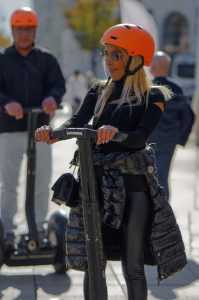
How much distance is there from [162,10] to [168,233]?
55.0 m

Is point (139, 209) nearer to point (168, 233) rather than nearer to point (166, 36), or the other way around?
point (168, 233)

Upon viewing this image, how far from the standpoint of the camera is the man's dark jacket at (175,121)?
8180mm

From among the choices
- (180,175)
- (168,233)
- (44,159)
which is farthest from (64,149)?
(168,233)

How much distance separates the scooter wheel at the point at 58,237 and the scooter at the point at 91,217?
205cm

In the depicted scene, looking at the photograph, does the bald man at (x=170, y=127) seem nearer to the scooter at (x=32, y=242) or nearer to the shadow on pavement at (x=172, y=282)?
the shadow on pavement at (x=172, y=282)

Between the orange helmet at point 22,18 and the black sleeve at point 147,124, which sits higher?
the orange helmet at point 22,18

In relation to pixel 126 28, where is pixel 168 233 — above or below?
below

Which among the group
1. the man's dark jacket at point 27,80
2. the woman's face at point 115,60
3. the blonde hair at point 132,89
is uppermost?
the woman's face at point 115,60

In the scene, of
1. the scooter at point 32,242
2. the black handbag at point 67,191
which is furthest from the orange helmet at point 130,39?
the scooter at point 32,242

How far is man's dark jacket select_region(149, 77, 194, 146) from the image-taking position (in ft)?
26.8

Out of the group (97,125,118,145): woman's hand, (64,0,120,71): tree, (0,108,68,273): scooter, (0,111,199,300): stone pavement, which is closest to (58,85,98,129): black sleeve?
(97,125,118,145): woman's hand

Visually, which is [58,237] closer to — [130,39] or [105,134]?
[130,39]

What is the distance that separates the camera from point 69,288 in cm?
651

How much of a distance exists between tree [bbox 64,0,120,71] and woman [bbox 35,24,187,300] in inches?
2125
